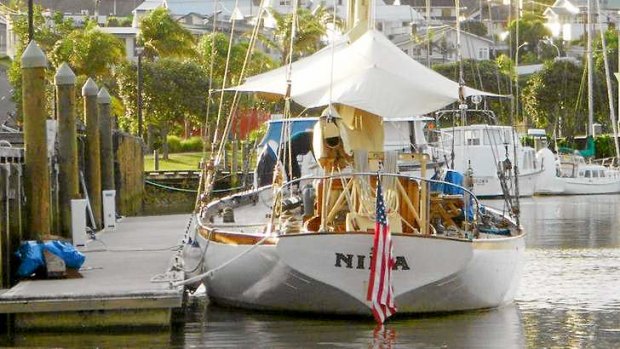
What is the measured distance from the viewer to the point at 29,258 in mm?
21500

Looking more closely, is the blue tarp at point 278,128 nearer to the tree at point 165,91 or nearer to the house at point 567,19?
the tree at point 165,91

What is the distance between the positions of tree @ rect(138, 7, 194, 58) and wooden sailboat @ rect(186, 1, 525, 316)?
65174mm

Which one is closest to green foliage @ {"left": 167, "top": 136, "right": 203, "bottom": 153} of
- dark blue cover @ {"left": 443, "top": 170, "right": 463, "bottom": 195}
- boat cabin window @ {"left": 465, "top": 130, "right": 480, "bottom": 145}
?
boat cabin window @ {"left": 465, "top": 130, "right": 480, "bottom": 145}

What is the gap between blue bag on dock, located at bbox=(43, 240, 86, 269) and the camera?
71.2 feet

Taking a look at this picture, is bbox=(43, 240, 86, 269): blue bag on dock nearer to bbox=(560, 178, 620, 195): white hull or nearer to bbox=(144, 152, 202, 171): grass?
bbox=(144, 152, 202, 171): grass

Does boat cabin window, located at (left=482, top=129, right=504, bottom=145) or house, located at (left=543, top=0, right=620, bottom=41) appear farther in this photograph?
house, located at (left=543, top=0, right=620, bottom=41)

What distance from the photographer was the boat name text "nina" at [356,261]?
65.0 ft

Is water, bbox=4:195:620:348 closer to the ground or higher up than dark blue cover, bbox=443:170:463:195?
closer to the ground

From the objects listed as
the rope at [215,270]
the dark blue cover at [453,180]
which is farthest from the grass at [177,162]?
the rope at [215,270]

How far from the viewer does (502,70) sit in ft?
318

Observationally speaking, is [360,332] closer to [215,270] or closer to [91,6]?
[215,270]

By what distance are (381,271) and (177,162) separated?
5884cm

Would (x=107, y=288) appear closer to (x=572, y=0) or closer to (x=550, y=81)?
(x=550, y=81)

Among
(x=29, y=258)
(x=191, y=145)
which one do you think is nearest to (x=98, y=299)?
(x=29, y=258)
